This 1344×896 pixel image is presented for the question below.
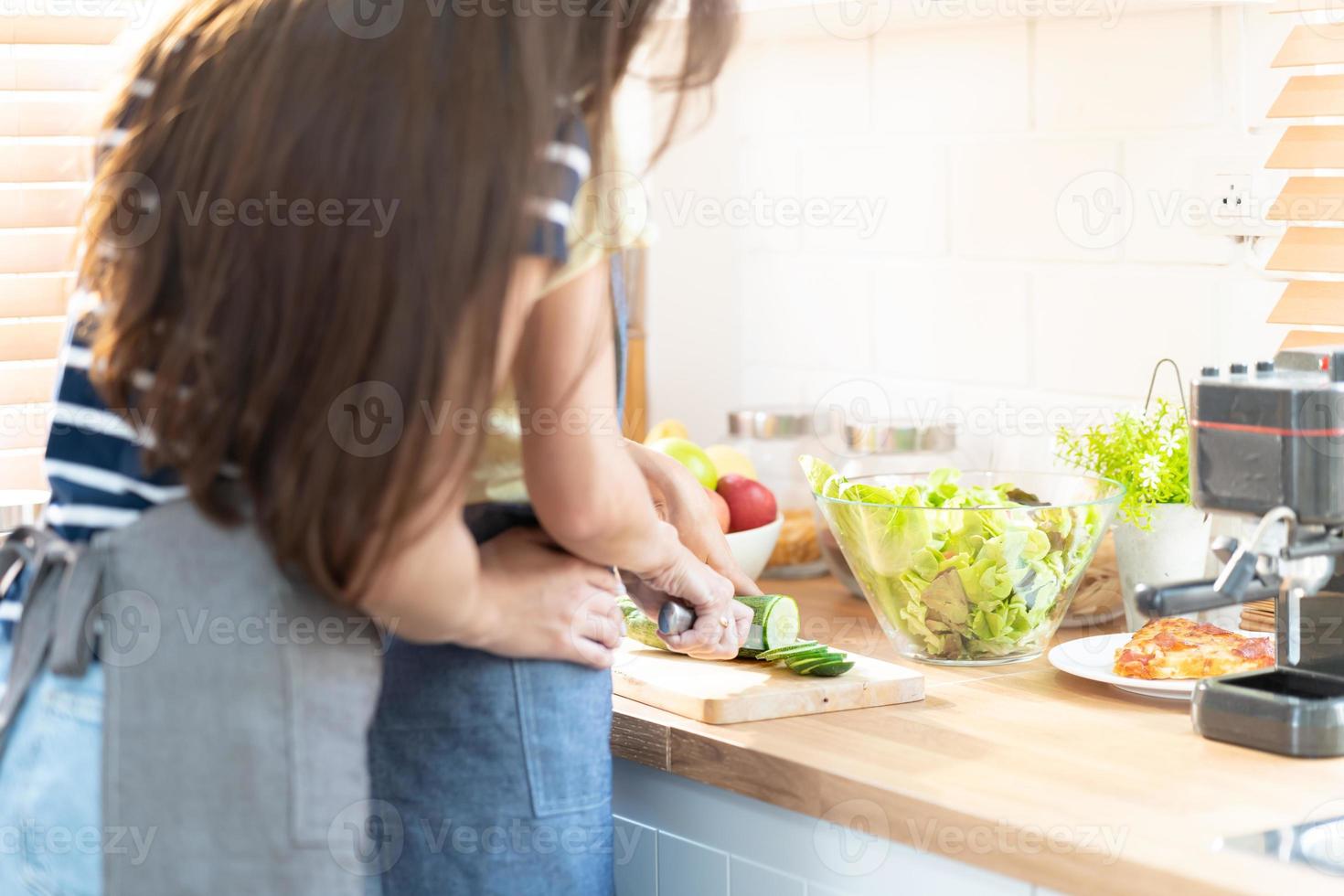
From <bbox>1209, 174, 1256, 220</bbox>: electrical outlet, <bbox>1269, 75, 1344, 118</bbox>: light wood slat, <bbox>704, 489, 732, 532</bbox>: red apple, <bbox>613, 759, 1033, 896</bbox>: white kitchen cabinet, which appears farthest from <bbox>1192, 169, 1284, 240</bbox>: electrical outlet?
<bbox>613, 759, 1033, 896</bbox>: white kitchen cabinet

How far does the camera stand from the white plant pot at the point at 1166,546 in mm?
1486

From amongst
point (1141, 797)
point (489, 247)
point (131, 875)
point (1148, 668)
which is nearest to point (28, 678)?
point (131, 875)

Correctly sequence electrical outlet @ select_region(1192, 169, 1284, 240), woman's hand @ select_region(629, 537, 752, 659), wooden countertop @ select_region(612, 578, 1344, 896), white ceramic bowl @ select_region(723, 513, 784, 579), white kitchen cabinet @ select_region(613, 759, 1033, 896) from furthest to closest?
1. white ceramic bowl @ select_region(723, 513, 784, 579)
2. electrical outlet @ select_region(1192, 169, 1284, 240)
3. woman's hand @ select_region(629, 537, 752, 659)
4. white kitchen cabinet @ select_region(613, 759, 1033, 896)
5. wooden countertop @ select_region(612, 578, 1344, 896)

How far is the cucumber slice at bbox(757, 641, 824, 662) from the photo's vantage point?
4.28ft

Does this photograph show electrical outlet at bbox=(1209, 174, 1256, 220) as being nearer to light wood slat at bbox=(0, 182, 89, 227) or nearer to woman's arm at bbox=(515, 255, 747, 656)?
woman's arm at bbox=(515, 255, 747, 656)

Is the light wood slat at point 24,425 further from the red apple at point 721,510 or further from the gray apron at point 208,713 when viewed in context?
the gray apron at point 208,713

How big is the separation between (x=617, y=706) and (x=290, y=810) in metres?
0.43

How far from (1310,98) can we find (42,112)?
1.24m

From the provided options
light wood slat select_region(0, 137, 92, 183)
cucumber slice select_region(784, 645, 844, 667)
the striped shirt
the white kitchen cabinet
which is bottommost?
the white kitchen cabinet

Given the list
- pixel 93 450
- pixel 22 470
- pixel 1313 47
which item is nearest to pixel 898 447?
pixel 1313 47

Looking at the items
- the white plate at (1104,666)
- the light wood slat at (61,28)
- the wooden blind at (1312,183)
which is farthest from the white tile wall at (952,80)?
the light wood slat at (61,28)

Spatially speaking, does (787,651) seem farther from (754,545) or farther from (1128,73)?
(1128,73)

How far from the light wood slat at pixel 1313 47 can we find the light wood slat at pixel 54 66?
3.73 feet

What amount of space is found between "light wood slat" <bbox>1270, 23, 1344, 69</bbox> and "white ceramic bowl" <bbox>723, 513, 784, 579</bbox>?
68 centimetres
